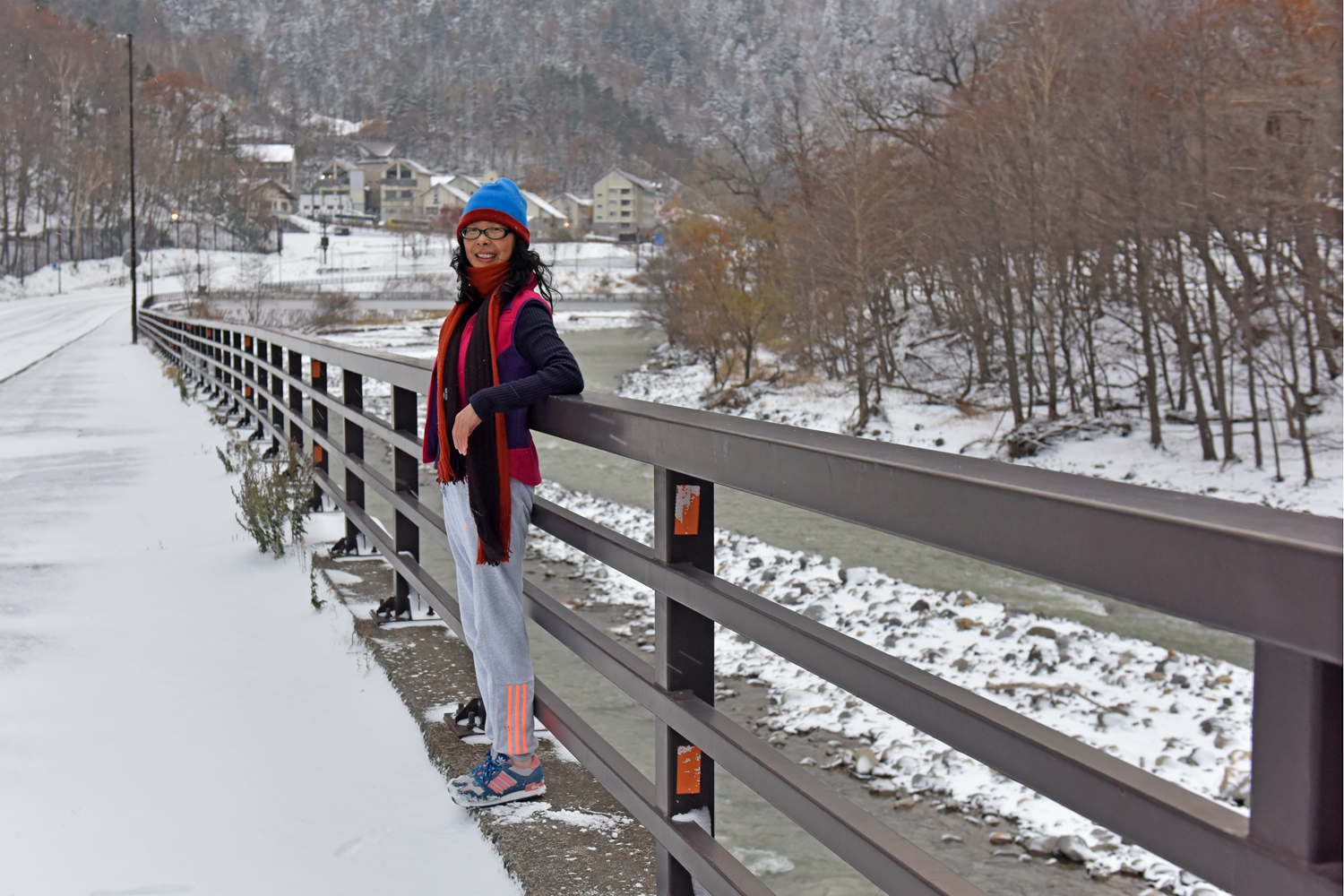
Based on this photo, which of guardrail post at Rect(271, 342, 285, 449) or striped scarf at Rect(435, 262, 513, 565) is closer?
striped scarf at Rect(435, 262, 513, 565)

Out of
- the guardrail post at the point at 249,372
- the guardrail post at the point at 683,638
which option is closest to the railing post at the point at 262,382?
the guardrail post at the point at 249,372

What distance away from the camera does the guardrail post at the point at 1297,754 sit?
1090mm

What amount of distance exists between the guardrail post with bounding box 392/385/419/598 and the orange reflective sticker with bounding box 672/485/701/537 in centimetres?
240

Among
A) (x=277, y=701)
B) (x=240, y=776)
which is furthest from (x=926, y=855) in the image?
(x=277, y=701)

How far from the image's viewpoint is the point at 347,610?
5.44m

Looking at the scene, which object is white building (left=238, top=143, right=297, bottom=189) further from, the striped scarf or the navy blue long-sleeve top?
the navy blue long-sleeve top

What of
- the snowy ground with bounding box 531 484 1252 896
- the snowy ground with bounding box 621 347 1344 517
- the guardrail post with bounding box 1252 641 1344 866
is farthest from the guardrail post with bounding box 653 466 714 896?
the snowy ground with bounding box 621 347 1344 517

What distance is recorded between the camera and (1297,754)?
1.11 metres

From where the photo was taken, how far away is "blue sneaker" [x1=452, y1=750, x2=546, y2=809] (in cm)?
340

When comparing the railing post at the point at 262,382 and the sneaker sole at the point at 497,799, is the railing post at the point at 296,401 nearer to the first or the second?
the railing post at the point at 262,382

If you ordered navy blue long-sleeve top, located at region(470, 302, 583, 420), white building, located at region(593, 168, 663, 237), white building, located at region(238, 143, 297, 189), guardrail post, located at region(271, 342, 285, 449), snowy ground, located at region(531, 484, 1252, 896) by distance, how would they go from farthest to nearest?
white building, located at region(593, 168, 663, 237)
white building, located at region(238, 143, 297, 189)
guardrail post, located at region(271, 342, 285, 449)
snowy ground, located at region(531, 484, 1252, 896)
navy blue long-sleeve top, located at region(470, 302, 583, 420)

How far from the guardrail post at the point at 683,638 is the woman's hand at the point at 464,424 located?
2.25 feet

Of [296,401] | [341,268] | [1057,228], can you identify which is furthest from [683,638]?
[341,268]

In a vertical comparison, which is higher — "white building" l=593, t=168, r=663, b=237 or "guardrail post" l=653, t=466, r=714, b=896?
"white building" l=593, t=168, r=663, b=237
